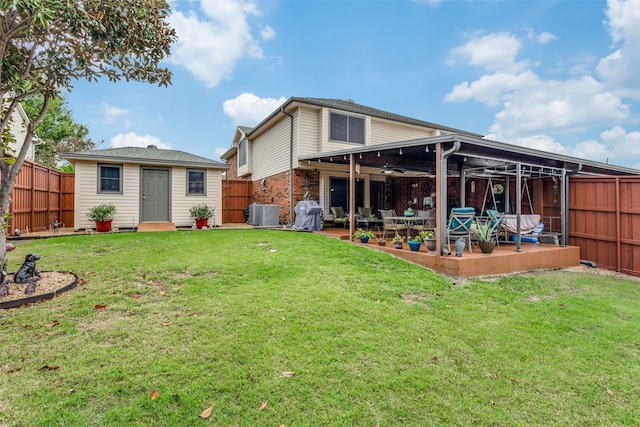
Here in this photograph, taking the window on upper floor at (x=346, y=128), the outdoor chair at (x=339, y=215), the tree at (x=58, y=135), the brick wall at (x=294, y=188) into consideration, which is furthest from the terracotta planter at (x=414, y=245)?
the tree at (x=58, y=135)

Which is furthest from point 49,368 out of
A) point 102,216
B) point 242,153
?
point 242,153

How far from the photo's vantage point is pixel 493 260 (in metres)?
6.40

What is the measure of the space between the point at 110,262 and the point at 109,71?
11.1 ft

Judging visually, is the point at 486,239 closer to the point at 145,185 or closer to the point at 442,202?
the point at 442,202

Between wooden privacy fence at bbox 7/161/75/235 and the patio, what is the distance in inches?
393

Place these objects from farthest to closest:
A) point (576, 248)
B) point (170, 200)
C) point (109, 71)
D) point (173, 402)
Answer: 1. point (170, 200)
2. point (576, 248)
3. point (109, 71)
4. point (173, 402)

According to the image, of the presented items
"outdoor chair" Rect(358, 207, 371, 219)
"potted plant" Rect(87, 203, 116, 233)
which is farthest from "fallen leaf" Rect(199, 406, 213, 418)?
"potted plant" Rect(87, 203, 116, 233)

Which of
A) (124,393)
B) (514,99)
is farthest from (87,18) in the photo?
(514,99)

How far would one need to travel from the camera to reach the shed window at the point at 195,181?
12234mm

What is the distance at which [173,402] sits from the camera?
6.86ft

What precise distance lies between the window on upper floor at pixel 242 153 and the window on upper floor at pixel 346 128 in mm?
6366

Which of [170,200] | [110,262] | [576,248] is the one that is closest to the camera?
[110,262]

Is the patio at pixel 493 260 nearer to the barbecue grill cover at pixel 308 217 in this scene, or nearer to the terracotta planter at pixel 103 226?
the barbecue grill cover at pixel 308 217

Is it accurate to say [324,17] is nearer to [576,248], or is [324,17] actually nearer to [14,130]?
[576,248]
